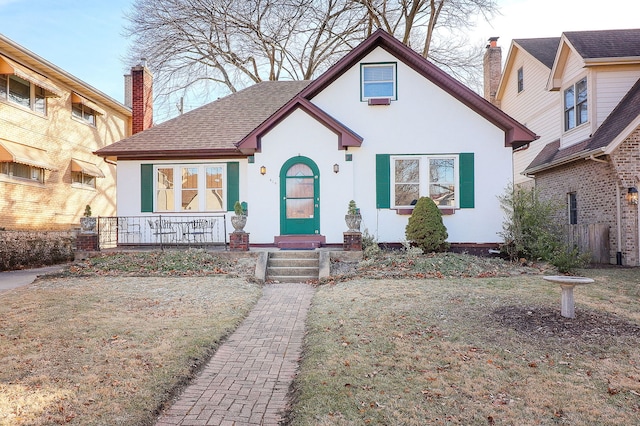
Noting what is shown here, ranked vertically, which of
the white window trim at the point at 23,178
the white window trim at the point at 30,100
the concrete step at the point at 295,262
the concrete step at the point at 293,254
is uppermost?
the white window trim at the point at 30,100

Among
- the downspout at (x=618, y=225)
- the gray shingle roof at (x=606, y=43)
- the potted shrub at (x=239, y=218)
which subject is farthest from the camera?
the gray shingle roof at (x=606, y=43)

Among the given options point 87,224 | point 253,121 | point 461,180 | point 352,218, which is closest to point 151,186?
point 87,224

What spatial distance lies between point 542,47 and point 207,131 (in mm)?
15790

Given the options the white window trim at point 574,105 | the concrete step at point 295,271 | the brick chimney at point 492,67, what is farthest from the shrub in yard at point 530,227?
the brick chimney at point 492,67

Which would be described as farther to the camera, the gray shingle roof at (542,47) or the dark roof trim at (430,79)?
the gray shingle roof at (542,47)

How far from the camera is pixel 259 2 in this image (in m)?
24.1

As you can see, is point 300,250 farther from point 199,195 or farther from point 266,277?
point 199,195

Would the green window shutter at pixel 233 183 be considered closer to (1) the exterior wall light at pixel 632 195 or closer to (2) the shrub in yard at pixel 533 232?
(2) the shrub in yard at pixel 533 232

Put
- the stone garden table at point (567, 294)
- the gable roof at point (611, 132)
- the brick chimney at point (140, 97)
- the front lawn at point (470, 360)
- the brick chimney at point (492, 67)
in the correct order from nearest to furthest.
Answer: the front lawn at point (470, 360)
the stone garden table at point (567, 294)
the gable roof at point (611, 132)
the brick chimney at point (140, 97)
the brick chimney at point (492, 67)

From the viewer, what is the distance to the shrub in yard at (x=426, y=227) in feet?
40.0

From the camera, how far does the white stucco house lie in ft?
43.5

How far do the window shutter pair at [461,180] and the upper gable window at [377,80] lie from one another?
6.49 feet

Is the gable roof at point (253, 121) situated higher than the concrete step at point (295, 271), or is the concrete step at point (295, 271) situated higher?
the gable roof at point (253, 121)

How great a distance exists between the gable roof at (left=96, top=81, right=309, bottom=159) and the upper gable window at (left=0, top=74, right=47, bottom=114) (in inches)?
202
